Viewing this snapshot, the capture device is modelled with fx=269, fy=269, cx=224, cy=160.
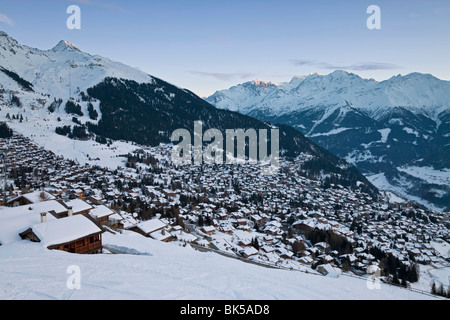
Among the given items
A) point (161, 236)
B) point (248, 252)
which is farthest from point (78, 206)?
point (248, 252)

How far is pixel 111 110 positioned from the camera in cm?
13788

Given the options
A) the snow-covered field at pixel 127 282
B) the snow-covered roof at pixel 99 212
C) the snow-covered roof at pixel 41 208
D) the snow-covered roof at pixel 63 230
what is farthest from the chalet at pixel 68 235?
the snow-covered roof at pixel 99 212

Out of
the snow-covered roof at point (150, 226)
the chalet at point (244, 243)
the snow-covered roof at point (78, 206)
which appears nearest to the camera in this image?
the snow-covered roof at point (78, 206)

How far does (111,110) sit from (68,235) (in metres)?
137

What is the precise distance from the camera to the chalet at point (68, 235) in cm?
1320

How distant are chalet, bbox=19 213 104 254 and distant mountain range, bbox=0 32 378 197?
81.6m

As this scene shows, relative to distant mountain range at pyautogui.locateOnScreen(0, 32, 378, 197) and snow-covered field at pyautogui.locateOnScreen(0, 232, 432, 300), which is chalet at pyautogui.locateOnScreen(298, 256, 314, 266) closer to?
snow-covered field at pyautogui.locateOnScreen(0, 232, 432, 300)

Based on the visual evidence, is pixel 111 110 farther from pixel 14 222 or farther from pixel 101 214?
pixel 14 222

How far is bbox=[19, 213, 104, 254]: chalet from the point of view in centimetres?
1320

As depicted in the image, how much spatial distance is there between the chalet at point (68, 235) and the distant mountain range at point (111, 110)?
268ft

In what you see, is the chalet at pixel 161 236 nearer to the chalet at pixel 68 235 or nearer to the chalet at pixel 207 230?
the chalet at pixel 68 235

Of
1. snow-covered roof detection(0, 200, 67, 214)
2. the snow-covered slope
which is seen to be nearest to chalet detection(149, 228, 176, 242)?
snow-covered roof detection(0, 200, 67, 214)
